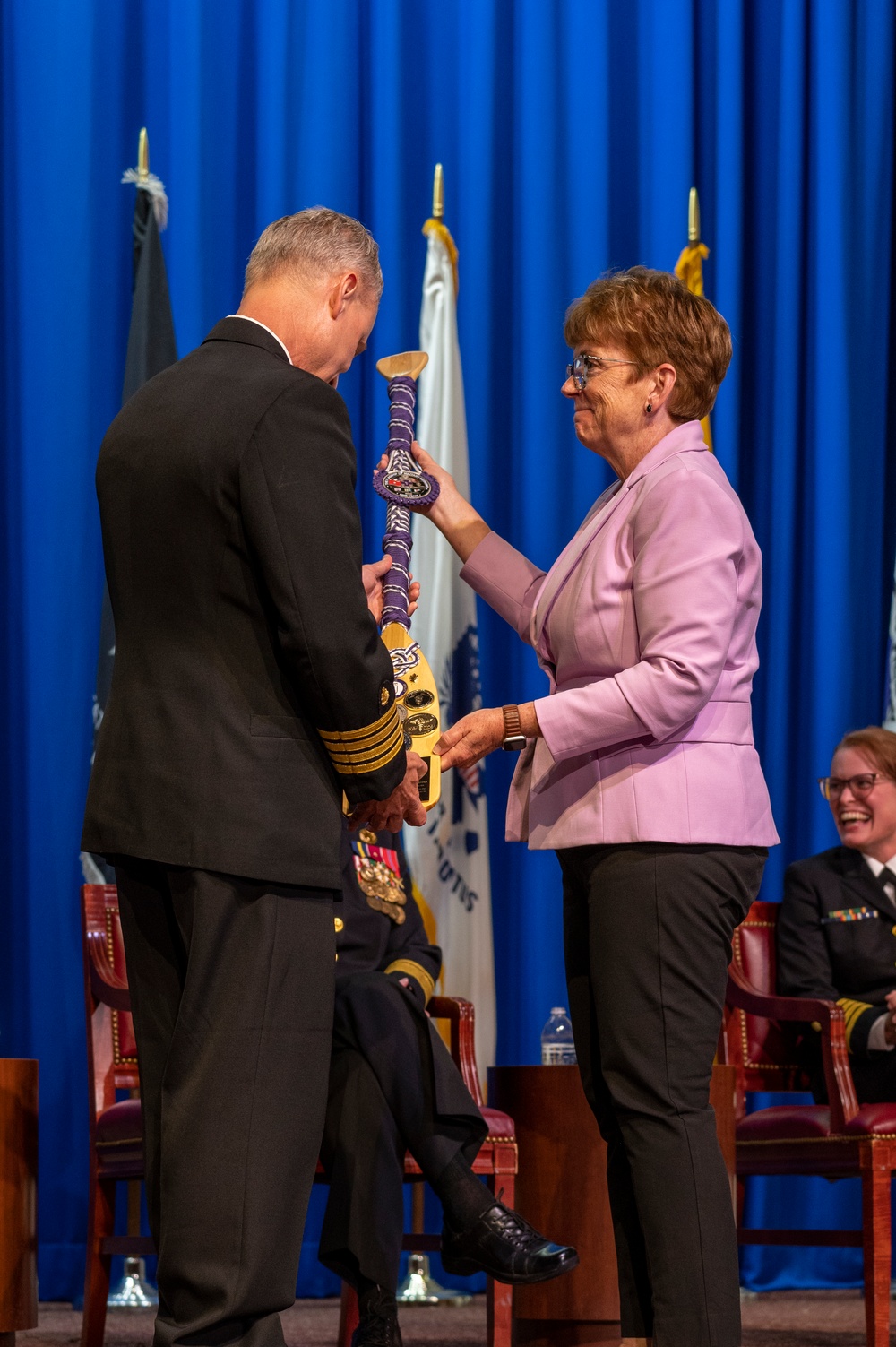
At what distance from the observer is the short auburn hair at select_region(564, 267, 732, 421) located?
229 centimetres

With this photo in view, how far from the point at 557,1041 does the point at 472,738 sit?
5.92 ft

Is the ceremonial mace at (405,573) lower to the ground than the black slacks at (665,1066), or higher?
higher

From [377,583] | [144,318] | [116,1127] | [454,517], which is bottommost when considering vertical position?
[116,1127]

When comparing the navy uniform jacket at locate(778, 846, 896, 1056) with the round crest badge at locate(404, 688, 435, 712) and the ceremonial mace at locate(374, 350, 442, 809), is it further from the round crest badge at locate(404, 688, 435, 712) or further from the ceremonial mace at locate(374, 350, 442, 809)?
the round crest badge at locate(404, 688, 435, 712)

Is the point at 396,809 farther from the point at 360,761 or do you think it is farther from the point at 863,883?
the point at 863,883

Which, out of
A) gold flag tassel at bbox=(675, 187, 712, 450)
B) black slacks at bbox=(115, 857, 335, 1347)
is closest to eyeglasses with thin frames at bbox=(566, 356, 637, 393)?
black slacks at bbox=(115, 857, 335, 1347)

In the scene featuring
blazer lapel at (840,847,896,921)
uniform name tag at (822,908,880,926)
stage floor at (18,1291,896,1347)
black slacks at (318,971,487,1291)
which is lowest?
stage floor at (18,1291,896,1347)

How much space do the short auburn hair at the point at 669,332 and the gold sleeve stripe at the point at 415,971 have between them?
133cm

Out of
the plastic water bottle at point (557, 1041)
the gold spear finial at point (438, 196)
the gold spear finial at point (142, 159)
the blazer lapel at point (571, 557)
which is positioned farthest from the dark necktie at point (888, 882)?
the gold spear finial at point (142, 159)

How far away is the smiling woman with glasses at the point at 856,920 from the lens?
3.57m

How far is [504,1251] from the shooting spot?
266 centimetres

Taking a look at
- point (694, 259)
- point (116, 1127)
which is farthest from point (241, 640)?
point (694, 259)

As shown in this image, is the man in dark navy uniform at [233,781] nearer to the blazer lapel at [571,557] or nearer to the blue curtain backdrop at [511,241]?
the blazer lapel at [571,557]

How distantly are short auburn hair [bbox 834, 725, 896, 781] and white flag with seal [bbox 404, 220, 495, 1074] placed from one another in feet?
3.32
